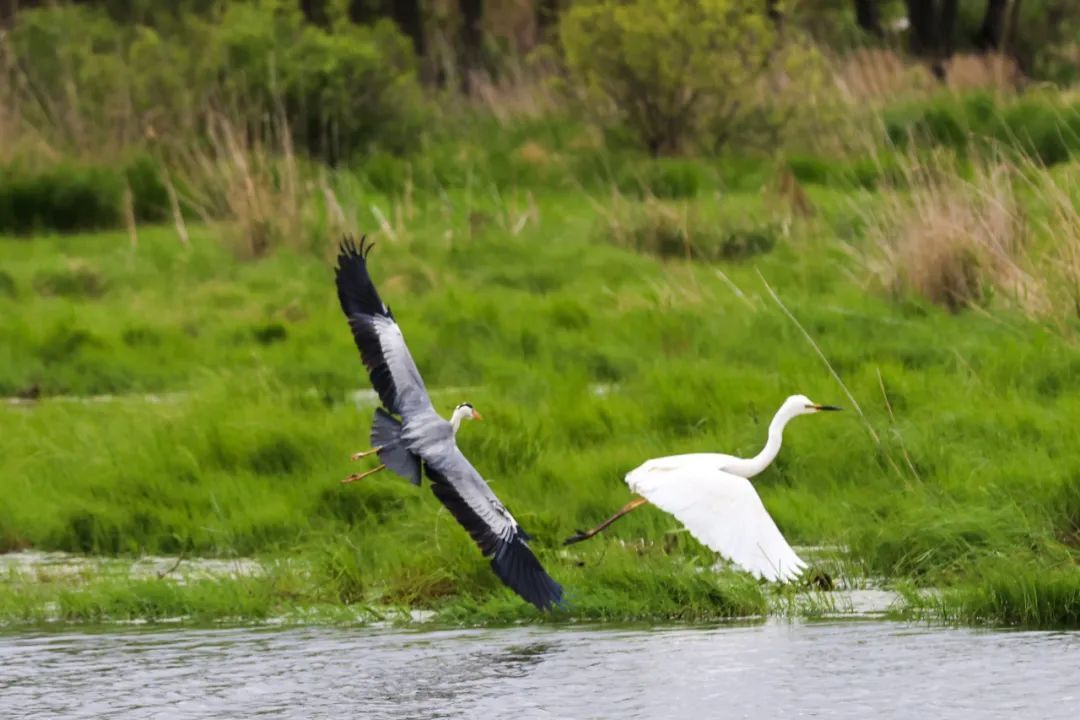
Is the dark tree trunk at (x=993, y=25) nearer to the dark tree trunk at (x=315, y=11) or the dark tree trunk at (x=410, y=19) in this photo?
the dark tree trunk at (x=410, y=19)

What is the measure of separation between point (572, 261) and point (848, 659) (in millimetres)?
8476

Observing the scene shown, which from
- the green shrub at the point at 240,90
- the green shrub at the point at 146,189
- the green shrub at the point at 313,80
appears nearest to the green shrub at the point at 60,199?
the green shrub at the point at 146,189

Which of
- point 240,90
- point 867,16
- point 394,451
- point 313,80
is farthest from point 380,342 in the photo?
point 867,16

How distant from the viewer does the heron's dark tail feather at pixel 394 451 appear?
23.5 ft

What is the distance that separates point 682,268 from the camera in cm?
1412

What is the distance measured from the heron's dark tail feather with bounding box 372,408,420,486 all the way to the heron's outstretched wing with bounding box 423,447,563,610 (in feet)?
0.75

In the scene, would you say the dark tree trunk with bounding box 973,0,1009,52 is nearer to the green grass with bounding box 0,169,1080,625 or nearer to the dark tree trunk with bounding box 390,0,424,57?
the dark tree trunk with bounding box 390,0,424,57

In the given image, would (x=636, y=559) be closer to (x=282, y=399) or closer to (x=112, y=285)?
(x=282, y=399)

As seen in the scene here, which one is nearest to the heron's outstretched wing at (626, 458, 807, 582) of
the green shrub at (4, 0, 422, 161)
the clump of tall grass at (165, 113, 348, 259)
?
the clump of tall grass at (165, 113, 348, 259)

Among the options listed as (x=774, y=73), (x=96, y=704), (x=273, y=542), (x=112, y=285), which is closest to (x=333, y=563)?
(x=273, y=542)

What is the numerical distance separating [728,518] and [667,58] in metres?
12.8

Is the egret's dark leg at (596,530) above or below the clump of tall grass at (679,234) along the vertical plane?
below

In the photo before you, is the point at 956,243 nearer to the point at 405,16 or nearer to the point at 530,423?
the point at 530,423

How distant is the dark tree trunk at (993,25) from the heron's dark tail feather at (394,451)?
2211 centimetres
